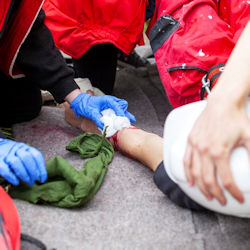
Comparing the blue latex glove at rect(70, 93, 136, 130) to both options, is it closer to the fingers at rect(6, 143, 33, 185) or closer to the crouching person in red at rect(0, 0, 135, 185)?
the crouching person in red at rect(0, 0, 135, 185)

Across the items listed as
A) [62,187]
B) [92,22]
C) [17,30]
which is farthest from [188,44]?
[62,187]

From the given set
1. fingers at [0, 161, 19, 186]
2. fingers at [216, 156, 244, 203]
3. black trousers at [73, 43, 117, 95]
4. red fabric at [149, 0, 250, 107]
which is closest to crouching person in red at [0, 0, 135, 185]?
red fabric at [149, 0, 250, 107]

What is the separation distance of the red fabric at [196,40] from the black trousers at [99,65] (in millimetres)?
326

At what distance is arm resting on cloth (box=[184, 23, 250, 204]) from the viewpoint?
689mm

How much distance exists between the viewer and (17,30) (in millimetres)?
1201

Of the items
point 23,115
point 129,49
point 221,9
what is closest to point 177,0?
point 221,9

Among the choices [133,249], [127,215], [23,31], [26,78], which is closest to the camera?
[133,249]

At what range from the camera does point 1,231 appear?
71cm

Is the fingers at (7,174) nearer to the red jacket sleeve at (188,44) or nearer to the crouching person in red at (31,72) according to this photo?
the crouching person in red at (31,72)

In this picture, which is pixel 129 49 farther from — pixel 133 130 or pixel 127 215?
pixel 127 215

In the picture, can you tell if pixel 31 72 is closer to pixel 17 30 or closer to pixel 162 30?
pixel 17 30

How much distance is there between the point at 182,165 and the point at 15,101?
2.68ft

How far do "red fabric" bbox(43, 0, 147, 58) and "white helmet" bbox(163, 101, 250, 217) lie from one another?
0.80 meters

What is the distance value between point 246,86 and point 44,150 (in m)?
0.71
